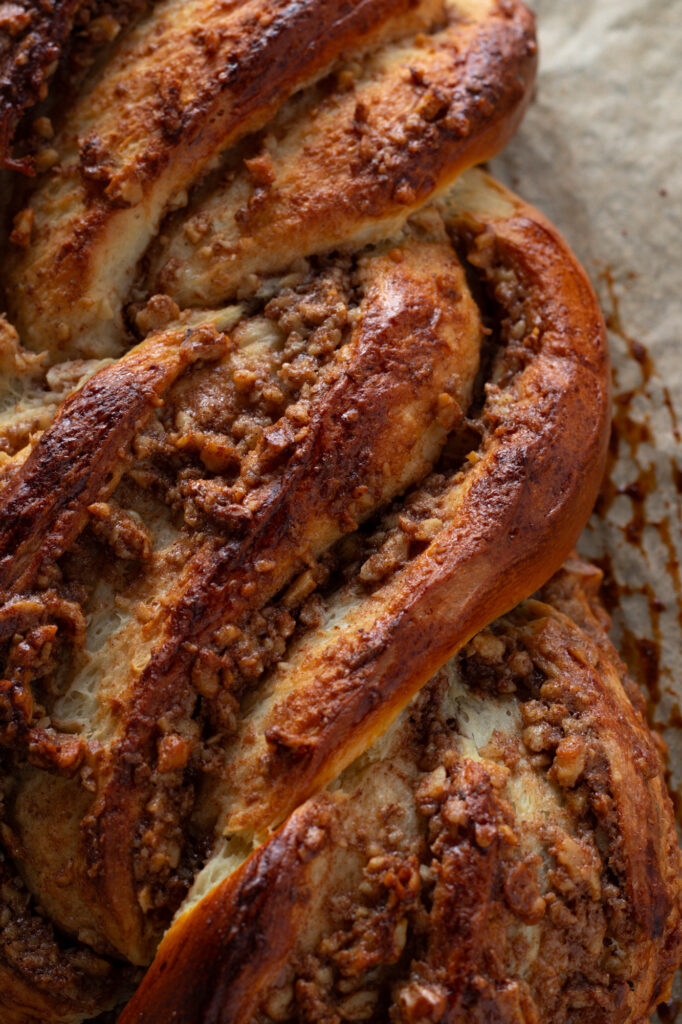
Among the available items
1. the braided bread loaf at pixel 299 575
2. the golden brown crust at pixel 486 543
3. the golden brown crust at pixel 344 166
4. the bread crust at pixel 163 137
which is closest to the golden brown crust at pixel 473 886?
the braided bread loaf at pixel 299 575

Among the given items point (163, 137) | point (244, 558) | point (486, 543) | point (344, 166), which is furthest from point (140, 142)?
point (486, 543)

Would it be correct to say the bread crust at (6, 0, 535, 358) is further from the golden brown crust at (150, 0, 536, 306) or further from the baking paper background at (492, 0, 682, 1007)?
the baking paper background at (492, 0, 682, 1007)

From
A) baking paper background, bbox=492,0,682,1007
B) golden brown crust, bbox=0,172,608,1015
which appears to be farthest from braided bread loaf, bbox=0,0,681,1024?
baking paper background, bbox=492,0,682,1007

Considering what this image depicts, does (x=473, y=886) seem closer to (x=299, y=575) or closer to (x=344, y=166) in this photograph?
(x=299, y=575)

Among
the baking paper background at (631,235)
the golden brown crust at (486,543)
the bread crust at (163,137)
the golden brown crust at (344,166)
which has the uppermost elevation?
the bread crust at (163,137)

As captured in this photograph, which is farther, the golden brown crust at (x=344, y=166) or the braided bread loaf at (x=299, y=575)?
the golden brown crust at (x=344, y=166)

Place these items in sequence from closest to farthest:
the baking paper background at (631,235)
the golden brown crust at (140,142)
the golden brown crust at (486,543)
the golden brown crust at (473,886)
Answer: the golden brown crust at (473,886) < the golden brown crust at (486,543) < the golden brown crust at (140,142) < the baking paper background at (631,235)

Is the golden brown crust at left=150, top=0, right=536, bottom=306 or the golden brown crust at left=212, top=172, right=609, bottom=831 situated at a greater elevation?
the golden brown crust at left=150, top=0, right=536, bottom=306

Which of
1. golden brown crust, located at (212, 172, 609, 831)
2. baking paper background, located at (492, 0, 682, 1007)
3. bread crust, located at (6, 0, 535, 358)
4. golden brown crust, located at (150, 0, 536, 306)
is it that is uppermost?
bread crust, located at (6, 0, 535, 358)

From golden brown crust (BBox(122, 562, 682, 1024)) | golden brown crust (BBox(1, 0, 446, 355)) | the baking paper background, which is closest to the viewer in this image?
golden brown crust (BBox(122, 562, 682, 1024))

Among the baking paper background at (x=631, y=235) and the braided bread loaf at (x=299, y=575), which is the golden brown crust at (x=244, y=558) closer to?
the braided bread loaf at (x=299, y=575)
